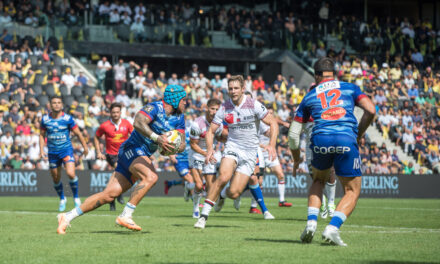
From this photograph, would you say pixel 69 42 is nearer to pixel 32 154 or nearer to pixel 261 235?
pixel 32 154

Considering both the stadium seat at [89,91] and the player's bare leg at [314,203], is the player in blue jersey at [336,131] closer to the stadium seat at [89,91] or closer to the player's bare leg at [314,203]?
the player's bare leg at [314,203]

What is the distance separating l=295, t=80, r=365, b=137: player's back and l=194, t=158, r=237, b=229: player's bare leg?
2.96m

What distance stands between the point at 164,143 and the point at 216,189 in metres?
1.57

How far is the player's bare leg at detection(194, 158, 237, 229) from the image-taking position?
12031 millimetres

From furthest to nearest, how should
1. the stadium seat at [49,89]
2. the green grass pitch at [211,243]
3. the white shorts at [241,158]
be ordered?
the stadium seat at [49,89] → the white shorts at [241,158] → the green grass pitch at [211,243]

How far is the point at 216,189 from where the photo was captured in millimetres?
12195

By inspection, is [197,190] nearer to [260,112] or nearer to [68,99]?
[260,112]

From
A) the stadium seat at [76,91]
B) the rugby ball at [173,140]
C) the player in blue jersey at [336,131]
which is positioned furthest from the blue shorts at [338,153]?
the stadium seat at [76,91]

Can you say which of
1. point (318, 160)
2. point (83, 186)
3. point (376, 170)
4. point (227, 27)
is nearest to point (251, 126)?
point (318, 160)

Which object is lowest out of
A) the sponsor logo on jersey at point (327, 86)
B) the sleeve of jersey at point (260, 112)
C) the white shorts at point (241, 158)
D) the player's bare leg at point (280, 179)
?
the player's bare leg at point (280, 179)

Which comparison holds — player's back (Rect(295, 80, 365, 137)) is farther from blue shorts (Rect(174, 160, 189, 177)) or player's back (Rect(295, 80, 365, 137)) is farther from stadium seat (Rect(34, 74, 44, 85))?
stadium seat (Rect(34, 74, 44, 85))

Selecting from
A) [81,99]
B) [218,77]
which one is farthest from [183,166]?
[218,77]

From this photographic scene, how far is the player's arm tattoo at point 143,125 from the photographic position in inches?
435

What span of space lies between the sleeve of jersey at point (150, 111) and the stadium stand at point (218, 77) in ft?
58.0
